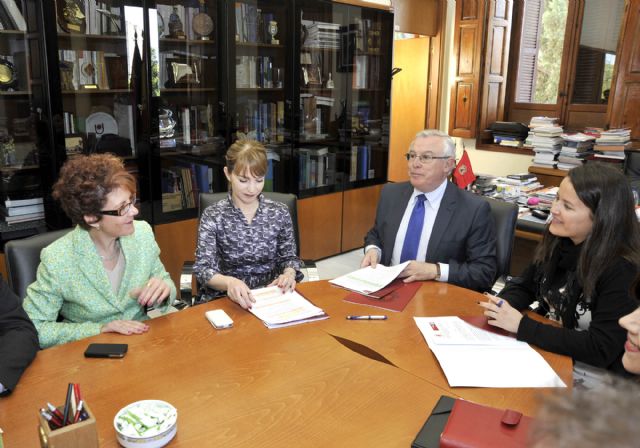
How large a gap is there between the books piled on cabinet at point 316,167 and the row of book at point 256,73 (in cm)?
58

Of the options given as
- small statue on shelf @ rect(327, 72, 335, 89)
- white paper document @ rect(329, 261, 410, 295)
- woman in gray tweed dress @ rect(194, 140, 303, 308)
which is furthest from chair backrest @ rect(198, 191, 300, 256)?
small statue on shelf @ rect(327, 72, 335, 89)

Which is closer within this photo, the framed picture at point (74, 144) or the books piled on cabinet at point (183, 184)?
the framed picture at point (74, 144)

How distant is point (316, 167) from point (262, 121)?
0.66 metres

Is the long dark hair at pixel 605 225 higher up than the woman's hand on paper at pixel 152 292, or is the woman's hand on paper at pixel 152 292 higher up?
the long dark hair at pixel 605 225

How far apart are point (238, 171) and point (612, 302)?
1.45 m

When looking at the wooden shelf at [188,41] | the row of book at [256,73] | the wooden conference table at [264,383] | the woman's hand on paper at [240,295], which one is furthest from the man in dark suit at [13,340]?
the row of book at [256,73]

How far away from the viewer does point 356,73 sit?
4.58m

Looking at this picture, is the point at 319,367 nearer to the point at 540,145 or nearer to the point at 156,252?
the point at 156,252

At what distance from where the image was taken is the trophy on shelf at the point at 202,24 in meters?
3.50

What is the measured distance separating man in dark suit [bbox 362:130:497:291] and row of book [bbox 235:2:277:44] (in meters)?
1.92

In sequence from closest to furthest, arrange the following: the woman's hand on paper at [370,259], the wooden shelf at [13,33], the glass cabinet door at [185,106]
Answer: the woman's hand on paper at [370,259]
the wooden shelf at [13,33]
the glass cabinet door at [185,106]

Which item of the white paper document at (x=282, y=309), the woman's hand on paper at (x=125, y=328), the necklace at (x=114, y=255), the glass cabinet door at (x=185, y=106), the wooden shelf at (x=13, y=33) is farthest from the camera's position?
the glass cabinet door at (x=185, y=106)

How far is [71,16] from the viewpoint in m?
2.96

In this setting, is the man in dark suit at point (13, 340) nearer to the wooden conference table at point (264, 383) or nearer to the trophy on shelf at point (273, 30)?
the wooden conference table at point (264, 383)
